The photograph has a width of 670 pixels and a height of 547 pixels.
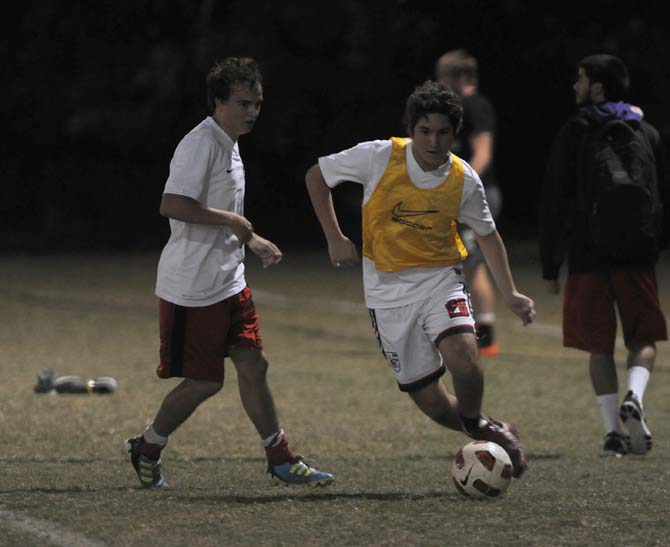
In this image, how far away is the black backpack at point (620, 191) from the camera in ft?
26.1

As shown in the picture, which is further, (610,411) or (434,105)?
(610,411)

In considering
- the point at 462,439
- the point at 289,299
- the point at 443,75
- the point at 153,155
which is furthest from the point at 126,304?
the point at 153,155

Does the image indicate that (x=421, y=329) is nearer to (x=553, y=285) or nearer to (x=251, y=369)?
(x=251, y=369)

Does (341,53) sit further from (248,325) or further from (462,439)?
(248,325)

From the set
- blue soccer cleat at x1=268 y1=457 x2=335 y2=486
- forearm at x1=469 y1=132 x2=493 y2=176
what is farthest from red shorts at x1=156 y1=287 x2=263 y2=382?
forearm at x1=469 y1=132 x2=493 y2=176

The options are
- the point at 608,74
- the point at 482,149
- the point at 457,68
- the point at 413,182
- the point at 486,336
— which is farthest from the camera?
the point at 486,336

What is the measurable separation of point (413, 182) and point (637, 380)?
7.38 feet

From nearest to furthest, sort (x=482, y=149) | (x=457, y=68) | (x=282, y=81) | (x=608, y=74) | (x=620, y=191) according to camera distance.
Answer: (x=620, y=191) < (x=608, y=74) < (x=457, y=68) < (x=482, y=149) < (x=282, y=81)

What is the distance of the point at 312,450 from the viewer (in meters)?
8.31

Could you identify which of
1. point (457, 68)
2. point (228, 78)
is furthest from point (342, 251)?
point (457, 68)

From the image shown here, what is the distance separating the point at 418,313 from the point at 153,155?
25173mm

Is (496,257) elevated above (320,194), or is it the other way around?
(320,194)

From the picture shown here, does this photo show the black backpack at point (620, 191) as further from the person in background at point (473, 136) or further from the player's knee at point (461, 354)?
the person in background at point (473, 136)

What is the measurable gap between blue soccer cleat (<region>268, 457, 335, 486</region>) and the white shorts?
0.55 m
